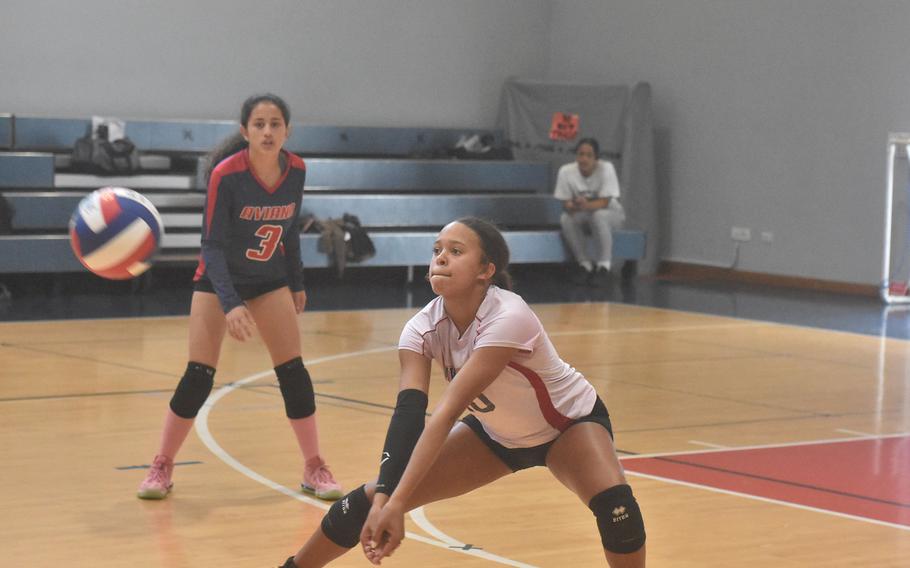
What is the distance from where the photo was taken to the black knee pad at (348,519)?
3.40 meters

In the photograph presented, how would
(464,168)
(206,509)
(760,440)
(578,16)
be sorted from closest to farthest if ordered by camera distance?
(206,509) → (760,440) → (464,168) → (578,16)

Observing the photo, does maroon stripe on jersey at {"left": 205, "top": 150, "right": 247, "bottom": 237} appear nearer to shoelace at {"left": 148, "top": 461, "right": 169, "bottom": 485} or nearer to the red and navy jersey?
the red and navy jersey

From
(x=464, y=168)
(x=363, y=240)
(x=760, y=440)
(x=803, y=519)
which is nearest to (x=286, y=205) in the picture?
(x=803, y=519)

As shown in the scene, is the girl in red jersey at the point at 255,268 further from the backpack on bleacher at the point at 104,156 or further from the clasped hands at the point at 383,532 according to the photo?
the backpack on bleacher at the point at 104,156

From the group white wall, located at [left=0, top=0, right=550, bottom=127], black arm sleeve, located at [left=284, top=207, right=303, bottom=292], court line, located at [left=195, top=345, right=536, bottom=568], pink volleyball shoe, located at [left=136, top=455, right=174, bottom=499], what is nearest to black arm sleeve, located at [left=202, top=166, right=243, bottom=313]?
black arm sleeve, located at [left=284, top=207, right=303, bottom=292]

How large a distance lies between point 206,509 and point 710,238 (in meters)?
10.6

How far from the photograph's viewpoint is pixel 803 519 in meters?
4.98

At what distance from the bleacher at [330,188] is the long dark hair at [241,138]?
21.9ft

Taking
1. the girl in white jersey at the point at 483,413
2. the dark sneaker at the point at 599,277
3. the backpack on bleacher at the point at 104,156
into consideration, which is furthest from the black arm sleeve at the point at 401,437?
the dark sneaker at the point at 599,277

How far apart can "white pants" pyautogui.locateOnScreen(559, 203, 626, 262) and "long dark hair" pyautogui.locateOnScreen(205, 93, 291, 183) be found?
350 inches

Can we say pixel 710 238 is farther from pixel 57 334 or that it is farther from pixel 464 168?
pixel 57 334

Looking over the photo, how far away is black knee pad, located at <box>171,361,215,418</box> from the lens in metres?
5.09

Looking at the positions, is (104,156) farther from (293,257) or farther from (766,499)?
(766,499)

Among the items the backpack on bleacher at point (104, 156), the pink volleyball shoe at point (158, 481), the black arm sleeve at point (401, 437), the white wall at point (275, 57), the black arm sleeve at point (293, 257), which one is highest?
the white wall at point (275, 57)
